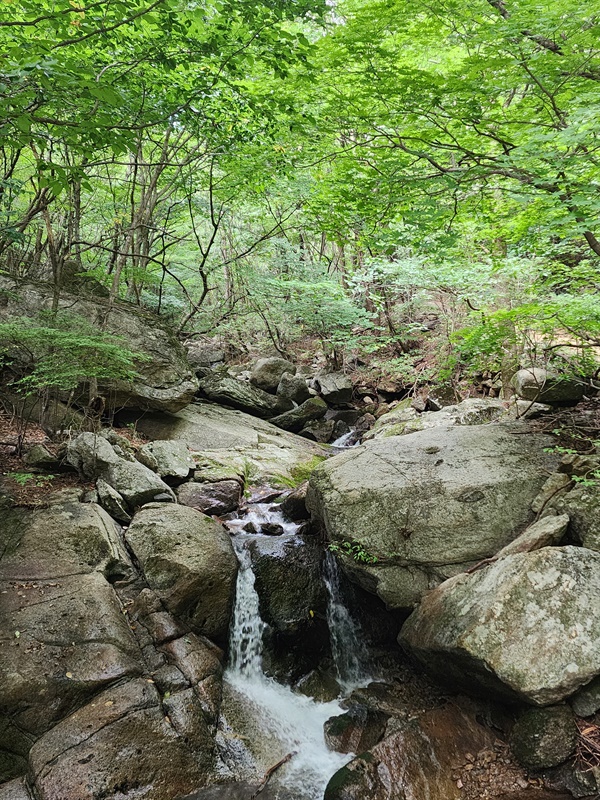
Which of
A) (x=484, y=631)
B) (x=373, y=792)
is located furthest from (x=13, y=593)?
(x=484, y=631)

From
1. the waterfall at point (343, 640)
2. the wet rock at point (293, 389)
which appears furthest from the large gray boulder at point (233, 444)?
the waterfall at point (343, 640)

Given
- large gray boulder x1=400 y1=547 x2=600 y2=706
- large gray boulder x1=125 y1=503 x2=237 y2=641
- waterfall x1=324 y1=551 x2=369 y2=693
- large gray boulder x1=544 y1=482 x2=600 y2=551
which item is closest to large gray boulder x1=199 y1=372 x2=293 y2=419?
large gray boulder x1=125 y1=503 x2=237 y2=641

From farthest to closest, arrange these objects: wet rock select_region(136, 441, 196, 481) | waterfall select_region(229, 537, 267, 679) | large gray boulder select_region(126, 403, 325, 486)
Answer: large gray boulder select_region(126, 403, 325, 486) < wet rock select_region(136, 441, 196, 481) < waterfall select_region(229, 537, 267, 679)

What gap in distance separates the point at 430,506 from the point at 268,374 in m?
9.99

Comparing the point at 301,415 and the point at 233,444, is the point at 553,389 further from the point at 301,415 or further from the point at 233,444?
the point at 301,415

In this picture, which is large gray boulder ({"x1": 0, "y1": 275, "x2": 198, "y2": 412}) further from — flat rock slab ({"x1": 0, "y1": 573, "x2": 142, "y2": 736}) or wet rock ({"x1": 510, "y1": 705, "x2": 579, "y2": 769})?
wet rock ({"x1": 510, "y1": 705, "x2": 579, "y2": 769})

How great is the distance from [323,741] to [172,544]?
2.90 metres

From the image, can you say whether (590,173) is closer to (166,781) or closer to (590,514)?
(590,514)

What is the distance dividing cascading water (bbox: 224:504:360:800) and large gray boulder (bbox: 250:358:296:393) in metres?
8.93

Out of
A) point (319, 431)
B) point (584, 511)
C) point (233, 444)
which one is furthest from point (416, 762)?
point (319, 431)

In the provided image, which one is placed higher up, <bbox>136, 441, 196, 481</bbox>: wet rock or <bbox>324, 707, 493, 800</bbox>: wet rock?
<bbox>136, 441, 196, 481</bbox>: wet rock

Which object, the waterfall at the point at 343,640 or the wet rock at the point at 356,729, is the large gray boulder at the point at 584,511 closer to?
the wet rock at the point at 356,729

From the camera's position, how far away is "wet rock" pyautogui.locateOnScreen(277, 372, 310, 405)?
1455 centimetres

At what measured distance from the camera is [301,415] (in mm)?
13984
